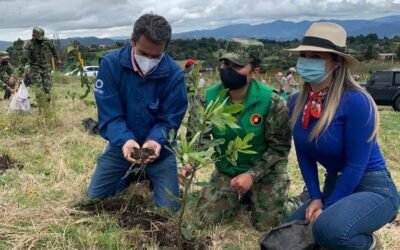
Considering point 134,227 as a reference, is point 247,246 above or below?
below

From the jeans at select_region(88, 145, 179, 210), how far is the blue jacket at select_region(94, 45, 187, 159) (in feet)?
0.76

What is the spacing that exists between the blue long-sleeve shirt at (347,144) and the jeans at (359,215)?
0.08m

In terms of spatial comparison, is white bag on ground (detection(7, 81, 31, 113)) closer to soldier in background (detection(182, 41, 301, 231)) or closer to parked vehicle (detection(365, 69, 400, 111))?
soldier in background (detection(182, 41, 301, 231))

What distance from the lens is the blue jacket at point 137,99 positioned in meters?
3.46

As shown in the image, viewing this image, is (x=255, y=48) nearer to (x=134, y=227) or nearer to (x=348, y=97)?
(x=348, y=97)

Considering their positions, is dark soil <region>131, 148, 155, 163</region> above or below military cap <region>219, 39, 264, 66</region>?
below

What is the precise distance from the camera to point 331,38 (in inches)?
114

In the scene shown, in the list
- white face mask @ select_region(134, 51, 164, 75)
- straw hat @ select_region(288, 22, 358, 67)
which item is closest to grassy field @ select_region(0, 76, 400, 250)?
white face mask @ select_region(134, 51, 164, 75)

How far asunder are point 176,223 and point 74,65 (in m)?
3.96

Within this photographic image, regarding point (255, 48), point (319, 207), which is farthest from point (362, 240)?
point (255, 48)

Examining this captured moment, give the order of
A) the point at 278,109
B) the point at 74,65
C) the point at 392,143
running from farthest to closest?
the point at 392,143, the point at 74,65, the point at 278,109

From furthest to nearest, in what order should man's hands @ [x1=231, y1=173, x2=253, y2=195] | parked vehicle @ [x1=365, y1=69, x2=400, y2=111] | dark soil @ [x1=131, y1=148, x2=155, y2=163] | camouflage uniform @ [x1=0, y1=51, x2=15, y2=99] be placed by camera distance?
parked vehicle @ [x1=365, y1=69, x2=400, y2=111] → camouflage uniform @ [x1=0, y1=51, x2=15, y2=99] → man's hands @ [x1=231, y1=173, x2=253, y2=195] → dark soil @ [x1=131, y1=148, x2=155, y2=163]

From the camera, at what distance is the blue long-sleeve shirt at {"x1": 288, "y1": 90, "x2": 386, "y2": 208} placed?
109 inches

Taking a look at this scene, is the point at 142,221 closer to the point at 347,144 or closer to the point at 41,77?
the point at 347,144
